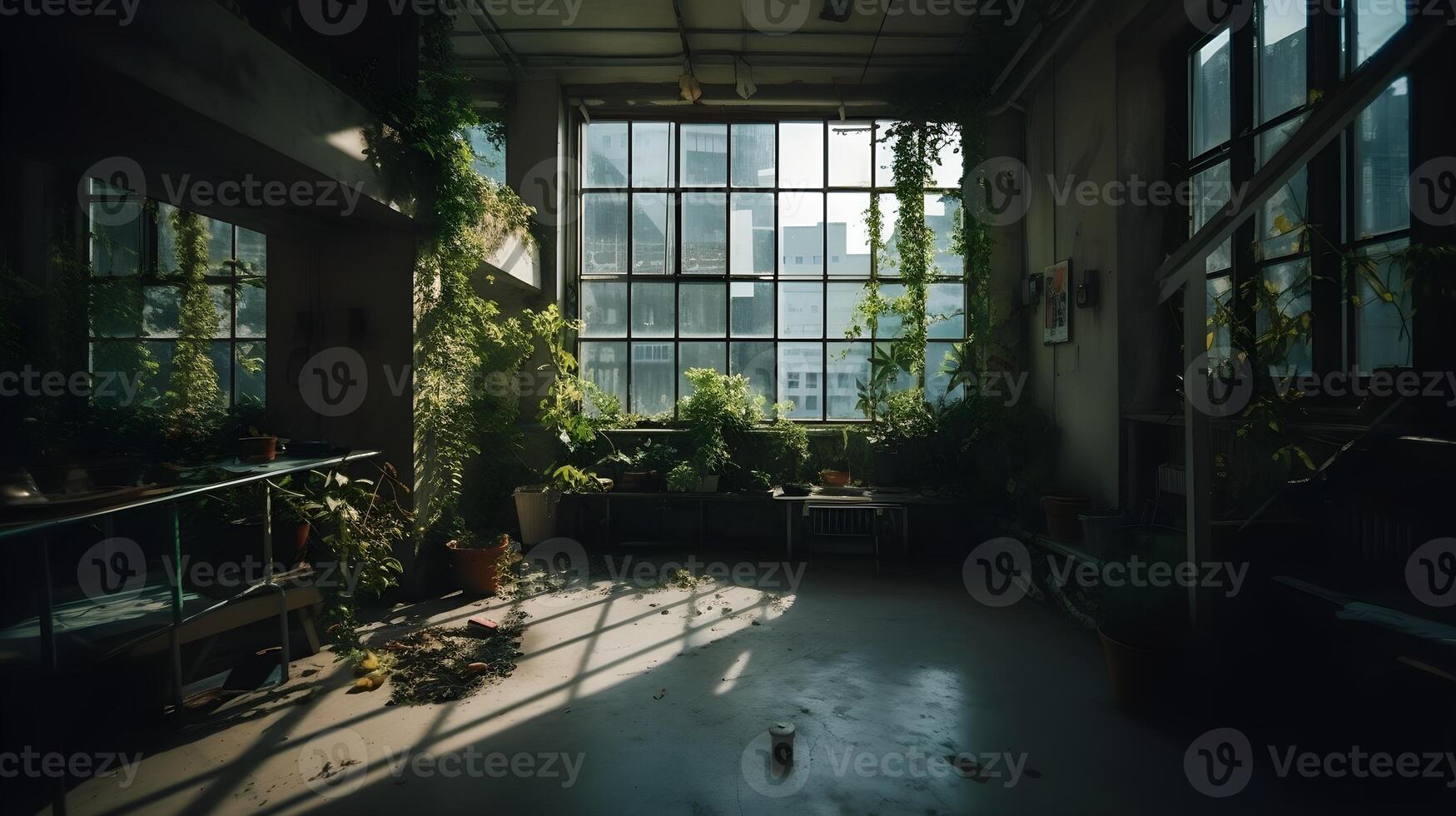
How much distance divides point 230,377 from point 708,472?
190 inches

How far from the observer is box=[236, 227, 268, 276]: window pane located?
7016mm

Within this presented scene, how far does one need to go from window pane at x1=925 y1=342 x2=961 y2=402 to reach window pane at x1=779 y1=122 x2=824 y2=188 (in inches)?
86.2

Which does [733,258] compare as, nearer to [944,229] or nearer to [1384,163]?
[944,229]

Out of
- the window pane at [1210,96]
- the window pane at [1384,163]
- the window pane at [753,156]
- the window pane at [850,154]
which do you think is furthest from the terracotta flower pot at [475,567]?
the window pane at [1210,96]

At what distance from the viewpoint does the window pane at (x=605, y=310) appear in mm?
7809

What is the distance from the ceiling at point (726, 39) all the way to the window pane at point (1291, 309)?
9.69 feet

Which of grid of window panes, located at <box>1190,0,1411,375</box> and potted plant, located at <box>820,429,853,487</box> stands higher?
grid of window panes, located at <box>1190,0,1411,375</box>

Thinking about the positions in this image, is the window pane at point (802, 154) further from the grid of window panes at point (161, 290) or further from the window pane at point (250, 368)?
the window pane at point (250, 368)

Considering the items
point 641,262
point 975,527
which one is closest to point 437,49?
point 641,262

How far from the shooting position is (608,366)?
7.80 m

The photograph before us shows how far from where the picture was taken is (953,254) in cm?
743

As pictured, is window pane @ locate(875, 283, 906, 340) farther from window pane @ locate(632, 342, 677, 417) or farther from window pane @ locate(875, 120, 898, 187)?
window pane @ locate(632, 342, 677, 417)

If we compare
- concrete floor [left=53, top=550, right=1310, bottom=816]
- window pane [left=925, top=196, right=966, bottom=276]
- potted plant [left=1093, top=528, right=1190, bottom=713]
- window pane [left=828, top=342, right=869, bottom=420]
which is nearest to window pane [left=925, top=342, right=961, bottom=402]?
window pane [left=828, top=342, right=869, bottom=420]

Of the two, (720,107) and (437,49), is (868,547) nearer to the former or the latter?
(720,107)
